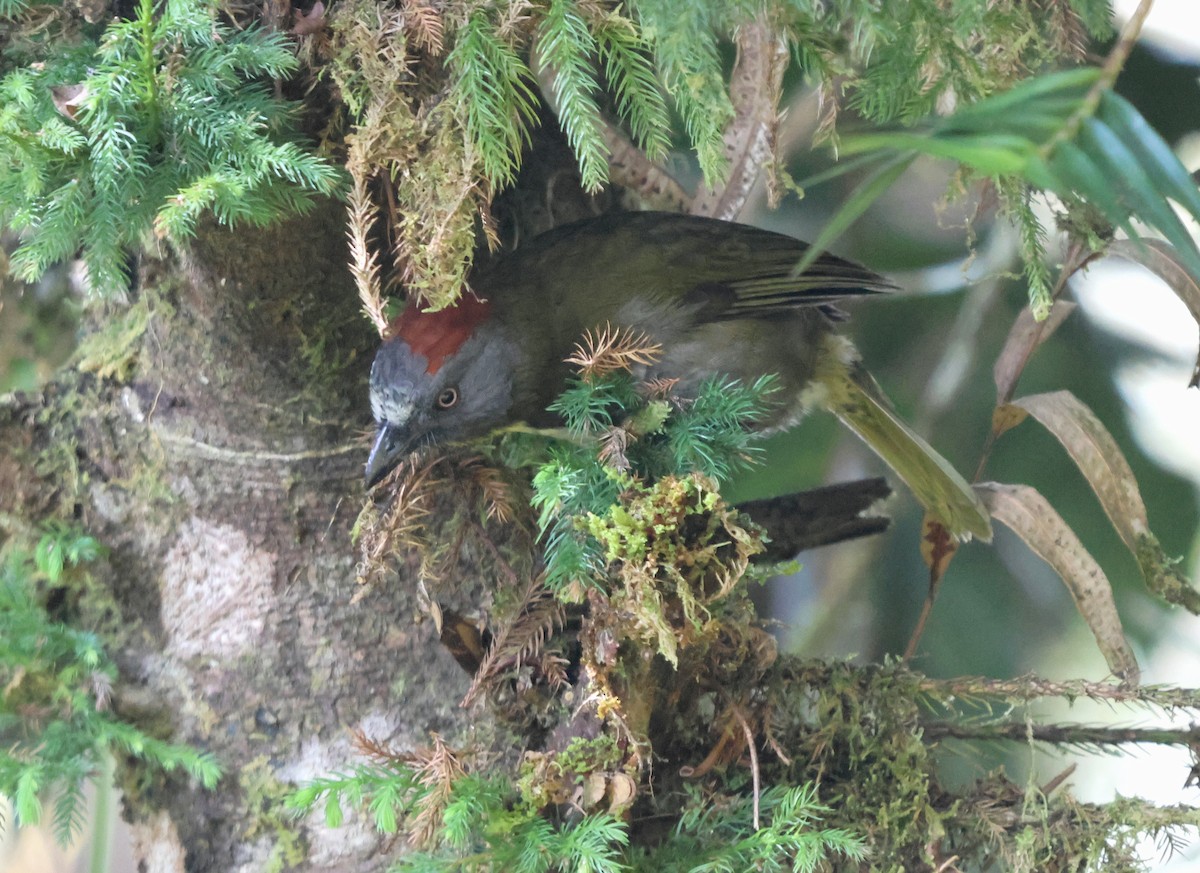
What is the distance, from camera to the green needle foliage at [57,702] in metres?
2.04

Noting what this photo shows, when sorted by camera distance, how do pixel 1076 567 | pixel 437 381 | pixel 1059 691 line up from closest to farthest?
pixel 1059 691 → pixel 437 381 → pixel 1076 567

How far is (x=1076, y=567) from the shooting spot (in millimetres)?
2309

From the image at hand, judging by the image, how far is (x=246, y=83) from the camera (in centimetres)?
188

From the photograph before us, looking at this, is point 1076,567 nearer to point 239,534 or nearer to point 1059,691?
point 1059,691

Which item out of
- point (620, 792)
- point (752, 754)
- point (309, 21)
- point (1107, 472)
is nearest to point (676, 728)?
point (752, 754)

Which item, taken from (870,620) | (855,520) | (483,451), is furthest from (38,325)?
(870,620)

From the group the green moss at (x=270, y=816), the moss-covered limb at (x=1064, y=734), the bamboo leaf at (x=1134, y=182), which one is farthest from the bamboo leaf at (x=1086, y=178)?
the green moss at (x=270, y=816)

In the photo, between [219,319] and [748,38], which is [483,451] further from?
[748,38]

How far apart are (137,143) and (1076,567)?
2132 mm

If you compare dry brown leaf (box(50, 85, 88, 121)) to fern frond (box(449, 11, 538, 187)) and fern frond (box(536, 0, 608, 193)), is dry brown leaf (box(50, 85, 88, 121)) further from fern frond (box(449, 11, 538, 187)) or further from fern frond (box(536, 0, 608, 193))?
fern frond (box(536, 0, 608, 193))

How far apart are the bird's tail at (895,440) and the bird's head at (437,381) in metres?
1.02

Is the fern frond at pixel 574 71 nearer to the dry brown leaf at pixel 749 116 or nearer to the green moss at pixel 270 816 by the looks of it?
the dry brown leaf at pixel 749 116

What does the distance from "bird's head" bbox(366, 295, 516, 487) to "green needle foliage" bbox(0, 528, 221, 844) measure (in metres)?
0.72

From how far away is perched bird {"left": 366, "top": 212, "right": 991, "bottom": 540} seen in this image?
2.25 meters
